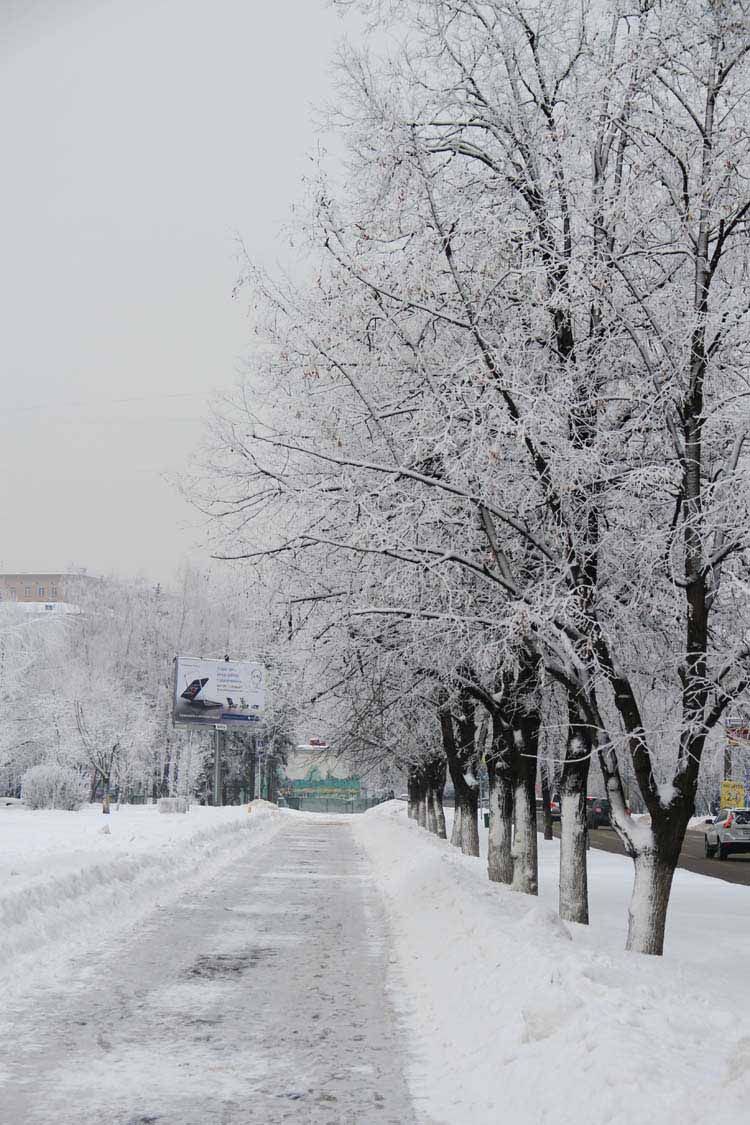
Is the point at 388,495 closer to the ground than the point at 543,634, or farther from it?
farther from it

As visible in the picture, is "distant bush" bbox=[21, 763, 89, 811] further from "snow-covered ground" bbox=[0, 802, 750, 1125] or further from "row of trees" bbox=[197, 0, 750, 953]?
"row of trees" bbox=[197, 0, 750, 953]

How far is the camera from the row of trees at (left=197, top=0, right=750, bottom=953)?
34.5ft

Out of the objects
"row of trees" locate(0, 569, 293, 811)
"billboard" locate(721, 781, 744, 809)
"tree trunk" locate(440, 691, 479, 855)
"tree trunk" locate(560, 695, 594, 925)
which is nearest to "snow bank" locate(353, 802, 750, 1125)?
"tree trunk" locate(560, 695, 594, 925)

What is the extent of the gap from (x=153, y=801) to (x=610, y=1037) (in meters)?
85.8

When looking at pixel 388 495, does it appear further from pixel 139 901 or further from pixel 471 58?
pixel 139 901

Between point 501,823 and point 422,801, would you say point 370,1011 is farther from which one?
point 422,801

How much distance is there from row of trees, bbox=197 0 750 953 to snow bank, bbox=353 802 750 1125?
1.93 metres

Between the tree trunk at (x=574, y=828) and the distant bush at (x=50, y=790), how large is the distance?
5490 cm

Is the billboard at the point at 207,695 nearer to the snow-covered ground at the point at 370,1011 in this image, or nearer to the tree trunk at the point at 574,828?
the snow-covered ground at the point at 370,1011

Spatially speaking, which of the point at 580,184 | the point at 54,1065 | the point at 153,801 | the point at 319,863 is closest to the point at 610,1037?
the point at 54,1065

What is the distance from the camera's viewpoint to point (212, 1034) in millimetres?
7801

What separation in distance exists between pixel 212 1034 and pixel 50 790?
60167 mm

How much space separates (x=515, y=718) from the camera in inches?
713

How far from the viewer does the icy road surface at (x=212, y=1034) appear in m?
6.05
